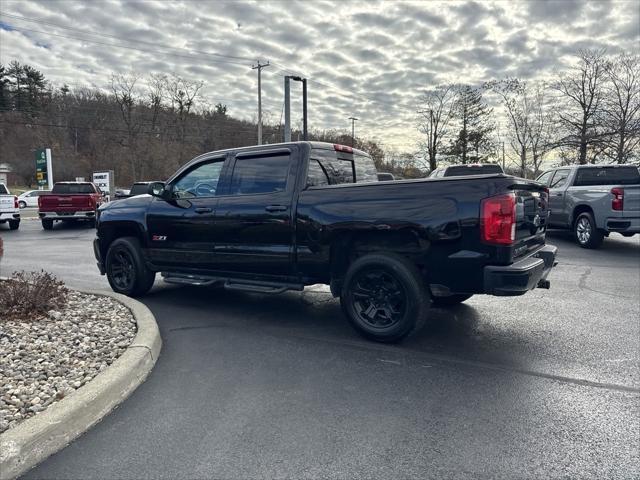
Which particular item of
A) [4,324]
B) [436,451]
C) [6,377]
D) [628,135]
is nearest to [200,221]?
[4,324]

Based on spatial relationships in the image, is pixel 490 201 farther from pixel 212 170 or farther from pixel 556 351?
pixel 212 170

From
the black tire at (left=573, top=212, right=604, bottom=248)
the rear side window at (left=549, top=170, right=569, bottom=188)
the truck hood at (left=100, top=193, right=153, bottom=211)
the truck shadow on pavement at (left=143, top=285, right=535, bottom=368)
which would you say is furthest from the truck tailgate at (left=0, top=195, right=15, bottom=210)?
the black tire at (left=573, top=212, right=604, bottom=248)

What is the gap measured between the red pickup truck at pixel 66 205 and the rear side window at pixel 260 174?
552 inches

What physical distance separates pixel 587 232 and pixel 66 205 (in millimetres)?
17600

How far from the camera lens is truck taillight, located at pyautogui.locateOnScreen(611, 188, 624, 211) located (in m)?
9.60

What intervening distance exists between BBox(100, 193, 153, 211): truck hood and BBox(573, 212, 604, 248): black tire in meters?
9.66

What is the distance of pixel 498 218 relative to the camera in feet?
12.2

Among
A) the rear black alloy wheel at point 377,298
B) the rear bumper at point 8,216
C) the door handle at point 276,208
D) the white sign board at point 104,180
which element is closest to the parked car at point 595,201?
the rear black alloy wheel at point 377,298

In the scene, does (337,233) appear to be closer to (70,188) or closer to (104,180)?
(70,188)

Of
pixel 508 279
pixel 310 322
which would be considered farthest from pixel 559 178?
pixel 310 322

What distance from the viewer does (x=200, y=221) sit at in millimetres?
5488

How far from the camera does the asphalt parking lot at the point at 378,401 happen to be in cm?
250

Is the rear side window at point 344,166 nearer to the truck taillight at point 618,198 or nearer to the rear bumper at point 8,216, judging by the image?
the truck taillight at point 618,198

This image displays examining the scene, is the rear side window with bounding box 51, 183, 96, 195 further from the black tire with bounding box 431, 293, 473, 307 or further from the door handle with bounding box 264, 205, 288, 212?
the black tire with bounding box 431, 293, 473, 307
